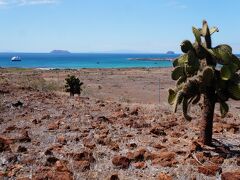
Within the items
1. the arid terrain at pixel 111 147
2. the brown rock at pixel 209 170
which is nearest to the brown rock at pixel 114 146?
the arid terrain at pixel 111 147

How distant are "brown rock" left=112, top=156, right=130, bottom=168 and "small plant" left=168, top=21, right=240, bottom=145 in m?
2.18

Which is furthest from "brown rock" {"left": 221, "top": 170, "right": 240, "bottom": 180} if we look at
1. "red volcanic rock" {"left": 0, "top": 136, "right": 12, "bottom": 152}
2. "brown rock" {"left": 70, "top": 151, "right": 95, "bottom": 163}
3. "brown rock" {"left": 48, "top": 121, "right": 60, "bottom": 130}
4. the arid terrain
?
"brown rock" {"left": 48, "top": 121, "right": 60, "bottom": 130}

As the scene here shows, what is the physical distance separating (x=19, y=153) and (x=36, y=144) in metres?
0.94

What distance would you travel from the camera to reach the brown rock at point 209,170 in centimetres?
915

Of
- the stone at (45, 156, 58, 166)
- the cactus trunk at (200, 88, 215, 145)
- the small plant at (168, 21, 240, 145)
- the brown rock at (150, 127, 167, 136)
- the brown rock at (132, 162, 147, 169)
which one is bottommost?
the brown rock at (132, 162, 147, 169)

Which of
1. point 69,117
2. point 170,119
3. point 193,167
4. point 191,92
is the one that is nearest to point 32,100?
point 69,117

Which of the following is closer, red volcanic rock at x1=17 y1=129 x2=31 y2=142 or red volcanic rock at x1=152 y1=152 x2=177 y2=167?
red volcanic rock at x1=152 y1=152 x2=177 y2=167

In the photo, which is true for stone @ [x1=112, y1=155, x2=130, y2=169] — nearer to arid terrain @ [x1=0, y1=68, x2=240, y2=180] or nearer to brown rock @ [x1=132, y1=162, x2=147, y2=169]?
arid terrain @ [x1=0, y1=68, x2=240, y2=180]

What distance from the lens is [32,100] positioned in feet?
64.2

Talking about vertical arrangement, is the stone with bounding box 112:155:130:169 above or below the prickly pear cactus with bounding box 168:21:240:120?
below

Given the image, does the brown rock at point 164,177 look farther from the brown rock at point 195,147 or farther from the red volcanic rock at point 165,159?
the brown rock at point 195,147

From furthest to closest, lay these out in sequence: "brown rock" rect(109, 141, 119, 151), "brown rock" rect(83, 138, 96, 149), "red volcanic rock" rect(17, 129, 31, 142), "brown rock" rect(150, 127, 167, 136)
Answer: "brown rock" rect(150, 127, 167, 136)
"red volcanic rock" rect(17, 129, 31, 142)
"brown rock" rect(83, 138, 96, 149)
"brown rock" rect(109, 141, 119, 151)

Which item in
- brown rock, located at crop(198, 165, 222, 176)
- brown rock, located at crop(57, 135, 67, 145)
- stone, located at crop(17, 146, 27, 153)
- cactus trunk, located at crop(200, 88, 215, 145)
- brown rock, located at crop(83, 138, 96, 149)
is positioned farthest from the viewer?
brown rock, located at crop(57, 135, 67, 145)

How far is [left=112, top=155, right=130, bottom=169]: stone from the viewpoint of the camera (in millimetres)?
9719
